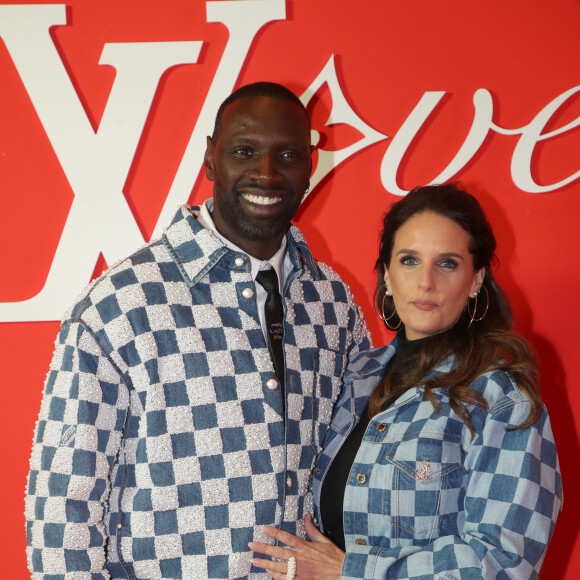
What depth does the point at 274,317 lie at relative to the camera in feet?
6.18

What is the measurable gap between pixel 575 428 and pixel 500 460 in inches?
52.6

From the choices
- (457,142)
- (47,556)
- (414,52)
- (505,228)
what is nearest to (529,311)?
(505,228)

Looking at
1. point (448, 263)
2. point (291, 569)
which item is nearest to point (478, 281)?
point (448, 263)

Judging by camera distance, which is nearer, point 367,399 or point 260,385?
point 260,385

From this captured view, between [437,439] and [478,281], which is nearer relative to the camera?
[437,439]

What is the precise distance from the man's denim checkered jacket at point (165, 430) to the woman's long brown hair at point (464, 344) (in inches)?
14.4

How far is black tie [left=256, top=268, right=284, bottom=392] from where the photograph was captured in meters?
1.85

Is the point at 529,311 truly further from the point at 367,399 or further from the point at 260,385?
the point at 260,385

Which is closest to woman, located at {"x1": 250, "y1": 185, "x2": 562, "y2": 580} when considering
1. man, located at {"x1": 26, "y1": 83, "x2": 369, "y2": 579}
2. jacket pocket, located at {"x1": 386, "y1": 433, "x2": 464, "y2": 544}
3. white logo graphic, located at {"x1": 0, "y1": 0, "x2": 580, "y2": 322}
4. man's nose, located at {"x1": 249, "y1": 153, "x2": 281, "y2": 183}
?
jacket pocket, located at {"x1": 386, "y1": 433, "x2": 464, "y2": 544}

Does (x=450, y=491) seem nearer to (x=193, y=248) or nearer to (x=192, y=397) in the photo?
(x=192, y=397)

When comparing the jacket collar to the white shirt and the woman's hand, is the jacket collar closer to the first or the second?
the white shirt

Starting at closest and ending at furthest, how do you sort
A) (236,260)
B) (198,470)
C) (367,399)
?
(198,470) < (236,260) < (367,399)

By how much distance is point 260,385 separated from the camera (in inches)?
69.1

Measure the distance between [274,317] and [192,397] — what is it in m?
0.32
